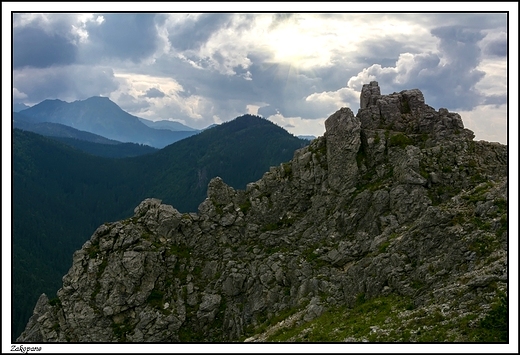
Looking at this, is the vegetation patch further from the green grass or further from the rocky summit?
the green grass

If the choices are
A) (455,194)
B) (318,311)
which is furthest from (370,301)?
(455,194)

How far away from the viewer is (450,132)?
217ft

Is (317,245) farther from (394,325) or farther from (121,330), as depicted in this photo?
(121,330)

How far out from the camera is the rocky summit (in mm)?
44500

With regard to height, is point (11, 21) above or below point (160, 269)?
above

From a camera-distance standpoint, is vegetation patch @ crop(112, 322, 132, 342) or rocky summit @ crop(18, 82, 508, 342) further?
vegetation patch @ crop(112, 322, 132, 342)

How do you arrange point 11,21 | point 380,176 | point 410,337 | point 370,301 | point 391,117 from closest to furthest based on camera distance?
point 410,337
point 11,21
point 370,301
point 380,176
point 391,117

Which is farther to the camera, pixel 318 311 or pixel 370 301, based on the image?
pixel 318 311

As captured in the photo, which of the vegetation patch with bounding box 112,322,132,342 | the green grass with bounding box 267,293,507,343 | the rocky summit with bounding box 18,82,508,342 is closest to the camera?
the green grass with bounding box 267,293,507,343

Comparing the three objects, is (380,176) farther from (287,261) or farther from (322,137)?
(287,261)

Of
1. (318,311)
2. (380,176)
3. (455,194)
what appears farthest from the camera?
(380,176)

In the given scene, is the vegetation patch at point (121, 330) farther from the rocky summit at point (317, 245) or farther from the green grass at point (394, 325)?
the green grass at point (394, 325)

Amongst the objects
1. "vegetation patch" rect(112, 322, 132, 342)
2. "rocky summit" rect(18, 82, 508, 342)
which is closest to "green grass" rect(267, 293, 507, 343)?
"rocky summit" rect(18, 82, 508, 342)

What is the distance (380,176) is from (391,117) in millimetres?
13075
